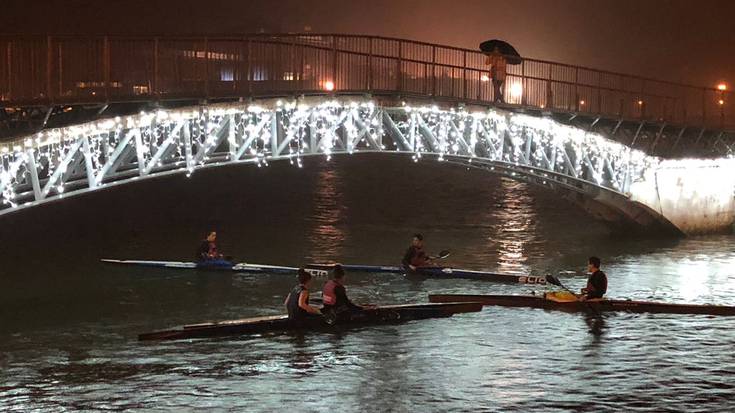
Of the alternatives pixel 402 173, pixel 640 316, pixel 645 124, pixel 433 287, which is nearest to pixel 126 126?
pixel 433 287

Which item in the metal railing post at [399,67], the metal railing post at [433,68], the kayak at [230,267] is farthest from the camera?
the metal railing post at [433,68]

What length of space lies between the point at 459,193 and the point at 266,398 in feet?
142

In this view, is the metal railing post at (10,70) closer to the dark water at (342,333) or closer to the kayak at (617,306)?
the dark water at (342,333)

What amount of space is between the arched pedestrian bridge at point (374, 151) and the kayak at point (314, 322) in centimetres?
589

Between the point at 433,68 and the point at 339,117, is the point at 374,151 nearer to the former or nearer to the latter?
the point at 339,117

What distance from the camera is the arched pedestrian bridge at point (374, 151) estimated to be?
91.3 ft

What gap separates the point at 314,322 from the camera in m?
24.8

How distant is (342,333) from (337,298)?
0.85 meters

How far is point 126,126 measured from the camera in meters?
27.7

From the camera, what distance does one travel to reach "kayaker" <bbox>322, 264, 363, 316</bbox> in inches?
984

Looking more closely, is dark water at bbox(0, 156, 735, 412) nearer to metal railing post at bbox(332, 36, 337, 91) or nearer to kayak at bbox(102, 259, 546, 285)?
kayak at bbox(102, 259, 546, 285)

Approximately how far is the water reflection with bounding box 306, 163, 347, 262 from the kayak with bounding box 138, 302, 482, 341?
1176cm

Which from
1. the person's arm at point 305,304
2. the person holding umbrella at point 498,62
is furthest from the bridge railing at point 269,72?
the person's arm at point 305,304

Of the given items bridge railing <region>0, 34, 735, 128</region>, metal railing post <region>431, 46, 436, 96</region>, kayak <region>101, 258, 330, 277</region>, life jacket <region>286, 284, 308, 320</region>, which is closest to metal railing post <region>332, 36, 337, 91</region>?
bridge railing <region>0, 34, 735, 128</region>
